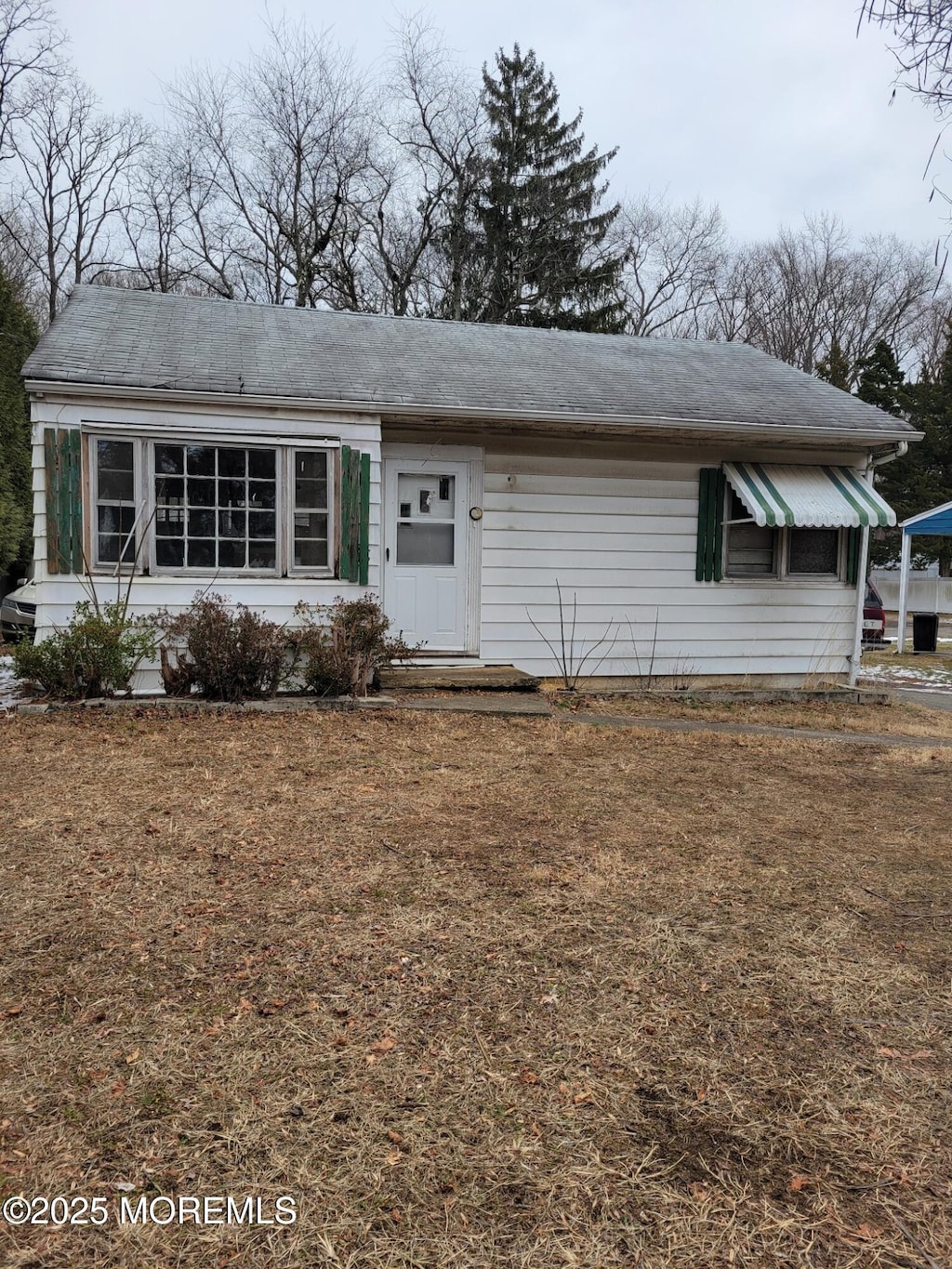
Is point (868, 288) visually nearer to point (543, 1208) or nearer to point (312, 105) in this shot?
point (312, 105)

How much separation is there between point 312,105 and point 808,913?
2740 cm

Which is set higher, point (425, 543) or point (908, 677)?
point (425, 543)

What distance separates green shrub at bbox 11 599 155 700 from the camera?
23.0 ft

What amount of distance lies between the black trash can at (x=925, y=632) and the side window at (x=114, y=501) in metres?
14.3

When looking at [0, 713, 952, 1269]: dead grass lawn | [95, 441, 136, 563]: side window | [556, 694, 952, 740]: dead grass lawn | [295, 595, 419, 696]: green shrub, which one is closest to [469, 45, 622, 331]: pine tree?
[556, 694, 952, 740]: dead grass lawn

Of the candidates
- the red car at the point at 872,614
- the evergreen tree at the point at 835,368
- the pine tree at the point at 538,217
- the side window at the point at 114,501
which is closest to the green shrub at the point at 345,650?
the side window at the point at 114,501

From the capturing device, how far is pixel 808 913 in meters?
3.45

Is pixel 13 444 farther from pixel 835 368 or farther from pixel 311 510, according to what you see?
pixel 835 368

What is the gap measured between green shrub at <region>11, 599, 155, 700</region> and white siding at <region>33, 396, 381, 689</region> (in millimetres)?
324

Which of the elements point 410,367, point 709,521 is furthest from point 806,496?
point 410,367

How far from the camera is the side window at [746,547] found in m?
9.27

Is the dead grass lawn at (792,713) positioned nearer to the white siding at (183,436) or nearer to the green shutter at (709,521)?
the green shutter at (709,521)

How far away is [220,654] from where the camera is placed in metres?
7.26

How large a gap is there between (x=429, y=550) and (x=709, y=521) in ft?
9.94
